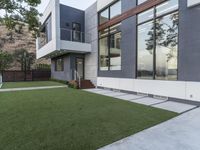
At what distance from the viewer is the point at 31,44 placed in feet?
81.1

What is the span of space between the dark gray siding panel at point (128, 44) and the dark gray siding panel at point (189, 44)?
2586mm

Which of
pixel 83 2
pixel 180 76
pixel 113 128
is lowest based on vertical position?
pixel 113 128

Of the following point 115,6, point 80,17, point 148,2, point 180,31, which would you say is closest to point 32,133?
point 180,31

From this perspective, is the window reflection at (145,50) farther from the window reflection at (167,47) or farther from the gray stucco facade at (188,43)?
the gray stucco facade at (188,43)

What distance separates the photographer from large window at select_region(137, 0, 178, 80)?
6.48 metres

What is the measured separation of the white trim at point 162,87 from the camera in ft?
18.8

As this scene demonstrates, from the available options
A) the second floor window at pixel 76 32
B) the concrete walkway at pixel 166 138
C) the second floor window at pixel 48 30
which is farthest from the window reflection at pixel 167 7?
the second floor window at pixel 48 30

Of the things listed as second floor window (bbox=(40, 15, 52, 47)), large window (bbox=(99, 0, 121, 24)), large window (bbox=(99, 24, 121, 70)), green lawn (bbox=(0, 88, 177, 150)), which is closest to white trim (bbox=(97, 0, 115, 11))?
large window (bbox=(99, 0, 121, 24))

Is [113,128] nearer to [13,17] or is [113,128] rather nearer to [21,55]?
[13,17]

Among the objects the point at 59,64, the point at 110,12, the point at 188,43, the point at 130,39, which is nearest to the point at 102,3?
the point at 110,12

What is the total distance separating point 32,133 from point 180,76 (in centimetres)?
546

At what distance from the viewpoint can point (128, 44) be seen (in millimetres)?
8695

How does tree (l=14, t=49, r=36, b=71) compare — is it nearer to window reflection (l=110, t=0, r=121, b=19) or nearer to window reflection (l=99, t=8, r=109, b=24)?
window reflection (l=99, t=8, r=109, b=24)

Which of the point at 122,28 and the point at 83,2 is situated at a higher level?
the point at 83,2
